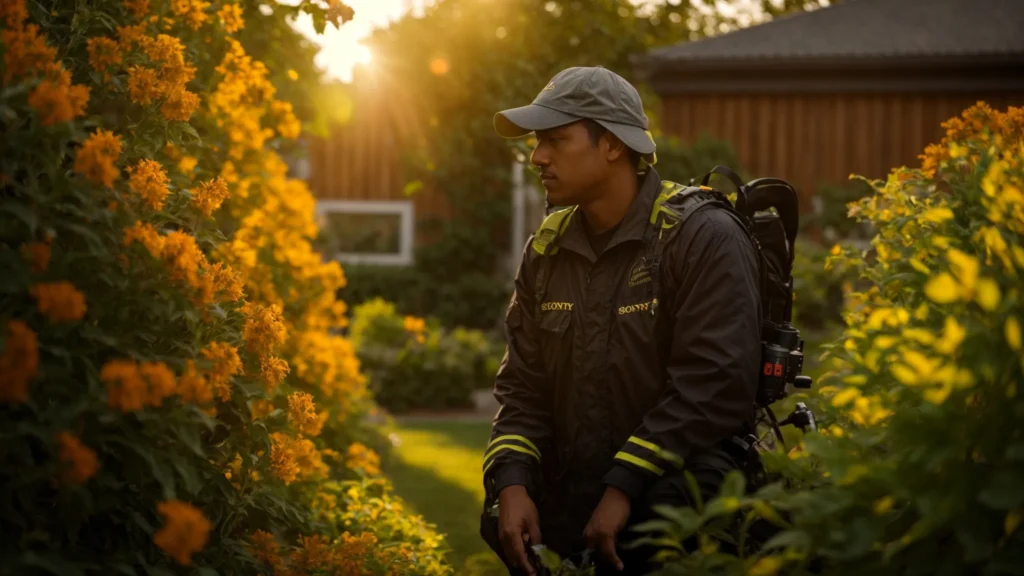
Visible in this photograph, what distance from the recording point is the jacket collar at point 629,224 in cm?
333

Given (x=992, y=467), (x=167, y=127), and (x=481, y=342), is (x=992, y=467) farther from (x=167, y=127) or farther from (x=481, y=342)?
(x=481, y=342)

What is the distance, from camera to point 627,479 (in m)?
2.99

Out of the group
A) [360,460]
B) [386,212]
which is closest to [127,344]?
[360,460]

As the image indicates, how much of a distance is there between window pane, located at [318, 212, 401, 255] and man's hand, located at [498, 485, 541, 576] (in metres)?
16.9

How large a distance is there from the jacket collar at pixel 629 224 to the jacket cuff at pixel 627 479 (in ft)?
2.35

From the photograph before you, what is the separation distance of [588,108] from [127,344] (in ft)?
5.20

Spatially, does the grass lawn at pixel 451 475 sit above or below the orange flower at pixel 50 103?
below

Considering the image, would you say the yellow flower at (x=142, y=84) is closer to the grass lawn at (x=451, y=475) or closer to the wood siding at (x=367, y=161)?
the grass lawn at (x=451, y=475)

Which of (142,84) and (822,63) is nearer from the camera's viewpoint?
(142,84)

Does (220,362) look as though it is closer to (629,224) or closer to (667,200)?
(629,224)

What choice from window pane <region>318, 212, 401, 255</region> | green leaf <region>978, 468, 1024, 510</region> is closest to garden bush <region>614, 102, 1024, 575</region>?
green leaf <region>978, 468, 1024, 510</region>

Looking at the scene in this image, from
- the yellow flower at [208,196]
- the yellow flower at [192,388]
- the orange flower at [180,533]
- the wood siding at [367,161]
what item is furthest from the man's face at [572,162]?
the wood siding at [367,161]

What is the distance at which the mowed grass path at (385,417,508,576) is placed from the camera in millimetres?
5679

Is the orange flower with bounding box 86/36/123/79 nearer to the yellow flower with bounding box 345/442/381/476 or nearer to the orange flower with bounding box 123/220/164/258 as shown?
the orange flower with bounding box 123/220/164/258
